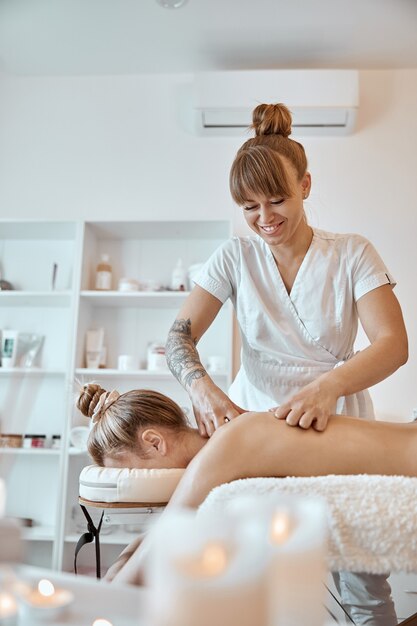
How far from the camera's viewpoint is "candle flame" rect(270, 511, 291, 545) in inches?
16.0

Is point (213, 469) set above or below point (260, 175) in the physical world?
below

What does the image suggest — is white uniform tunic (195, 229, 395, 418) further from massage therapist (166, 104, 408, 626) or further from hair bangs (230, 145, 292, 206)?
hair bangs (230, 145, 292, 206)

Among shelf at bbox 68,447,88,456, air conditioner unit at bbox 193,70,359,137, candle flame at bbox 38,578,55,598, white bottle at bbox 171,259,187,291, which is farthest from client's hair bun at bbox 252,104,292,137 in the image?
shelf at bbox 68,447,88,456

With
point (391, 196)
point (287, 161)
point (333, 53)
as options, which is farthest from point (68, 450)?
point (333, 53)

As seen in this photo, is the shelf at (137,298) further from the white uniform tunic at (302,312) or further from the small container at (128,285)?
the white uniform tunic at (302,312)

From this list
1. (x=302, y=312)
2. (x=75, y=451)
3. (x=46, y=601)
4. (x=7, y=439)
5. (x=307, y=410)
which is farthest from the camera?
(x=75, y=451)

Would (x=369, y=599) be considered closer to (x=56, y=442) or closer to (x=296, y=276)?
(x=296, y=276)

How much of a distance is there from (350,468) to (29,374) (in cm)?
62

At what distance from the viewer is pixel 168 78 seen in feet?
11.3

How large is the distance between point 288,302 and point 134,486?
0.76 meters

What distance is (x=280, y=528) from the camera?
16.2 inches

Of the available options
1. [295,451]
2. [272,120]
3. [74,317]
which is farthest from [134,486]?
[74,317]

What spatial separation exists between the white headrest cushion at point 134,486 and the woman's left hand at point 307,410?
0.22 metres

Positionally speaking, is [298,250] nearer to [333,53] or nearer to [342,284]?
[342,284]
